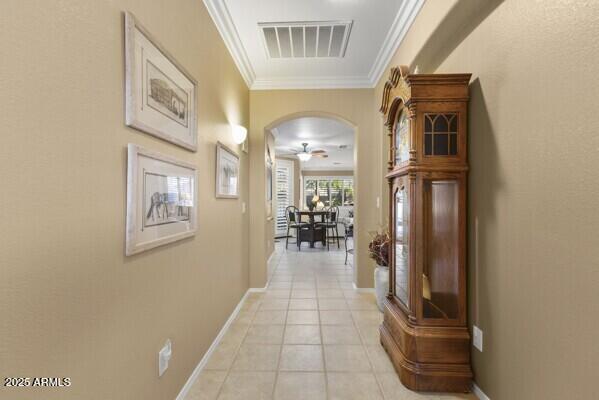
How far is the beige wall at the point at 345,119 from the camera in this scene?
12.0 feet

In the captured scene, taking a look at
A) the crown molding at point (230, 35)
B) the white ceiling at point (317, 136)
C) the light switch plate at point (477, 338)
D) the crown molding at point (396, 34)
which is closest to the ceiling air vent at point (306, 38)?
the crown molding at point (230, 35)

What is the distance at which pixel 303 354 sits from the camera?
2.16 meters

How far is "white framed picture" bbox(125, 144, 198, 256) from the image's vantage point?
1166 millimetres

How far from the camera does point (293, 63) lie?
3240 millimetres

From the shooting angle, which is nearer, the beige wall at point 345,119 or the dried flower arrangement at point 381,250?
the dried flower arrangement at point 381,250

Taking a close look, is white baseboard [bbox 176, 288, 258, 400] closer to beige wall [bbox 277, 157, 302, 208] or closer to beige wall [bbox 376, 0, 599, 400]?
beige wall [bbox 376, 0, 599, 400]

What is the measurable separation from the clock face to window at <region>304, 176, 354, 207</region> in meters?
8.55

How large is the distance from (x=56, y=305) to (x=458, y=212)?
6.65 feet

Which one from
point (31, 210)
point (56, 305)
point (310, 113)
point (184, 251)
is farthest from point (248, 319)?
point (310, 113)

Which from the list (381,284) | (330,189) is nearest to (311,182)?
(330,189)

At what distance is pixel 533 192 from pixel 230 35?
8.81 ft

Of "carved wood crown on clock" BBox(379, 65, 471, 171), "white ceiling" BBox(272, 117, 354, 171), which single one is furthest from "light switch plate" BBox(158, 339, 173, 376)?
"white ceiling" BBox(272, 117, 354, 171)

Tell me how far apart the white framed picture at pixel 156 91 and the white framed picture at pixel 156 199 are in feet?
0.47

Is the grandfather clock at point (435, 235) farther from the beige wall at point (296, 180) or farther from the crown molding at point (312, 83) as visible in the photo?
the beige wall at point (296, 180)
